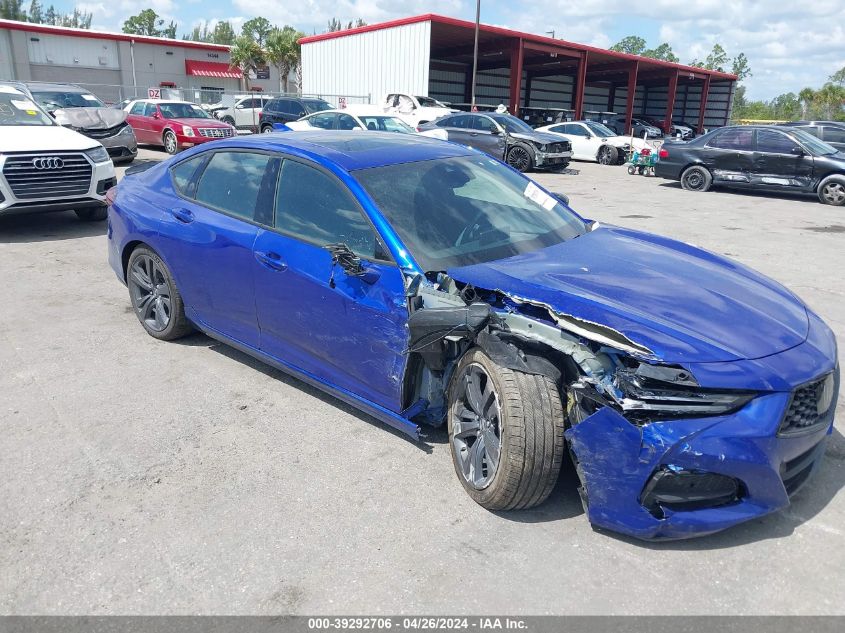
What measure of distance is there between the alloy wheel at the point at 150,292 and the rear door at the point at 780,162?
43.9ft

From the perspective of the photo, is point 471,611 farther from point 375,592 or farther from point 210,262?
point 210,262

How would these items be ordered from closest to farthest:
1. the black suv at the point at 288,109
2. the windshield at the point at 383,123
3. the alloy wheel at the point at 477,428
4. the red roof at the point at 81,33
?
the alloy wheel at the point at 477,428, the windshield at the point at 383,123, the black suv at the point at 288,109, the red roof at the point at 81,33

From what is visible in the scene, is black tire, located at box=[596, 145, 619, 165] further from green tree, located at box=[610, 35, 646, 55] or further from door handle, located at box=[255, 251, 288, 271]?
green tree, located at box=[610, 35, 646, 55]

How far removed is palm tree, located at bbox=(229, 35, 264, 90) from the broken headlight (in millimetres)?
57201

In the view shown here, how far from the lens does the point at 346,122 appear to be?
58.0 feet

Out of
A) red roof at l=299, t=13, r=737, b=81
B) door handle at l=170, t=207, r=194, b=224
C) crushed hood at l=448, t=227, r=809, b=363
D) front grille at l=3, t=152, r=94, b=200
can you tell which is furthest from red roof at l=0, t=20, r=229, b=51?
crushed hood at l=448, t=227, r=809, b=363

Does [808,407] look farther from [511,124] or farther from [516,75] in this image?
[516,75]

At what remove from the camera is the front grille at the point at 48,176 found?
26.7 ft

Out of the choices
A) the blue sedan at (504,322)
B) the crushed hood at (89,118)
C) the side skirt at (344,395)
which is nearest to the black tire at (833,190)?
the blue sedan at (504,322)

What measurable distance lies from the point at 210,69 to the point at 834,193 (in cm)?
5334

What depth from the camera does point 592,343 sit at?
9.32 ft

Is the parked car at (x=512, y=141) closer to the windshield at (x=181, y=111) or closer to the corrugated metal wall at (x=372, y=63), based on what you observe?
the windshield at (x=181, y=111)

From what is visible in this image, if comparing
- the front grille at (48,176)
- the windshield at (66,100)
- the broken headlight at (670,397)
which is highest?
the windshield at (66,100)

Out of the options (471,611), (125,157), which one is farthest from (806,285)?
(125,157)
